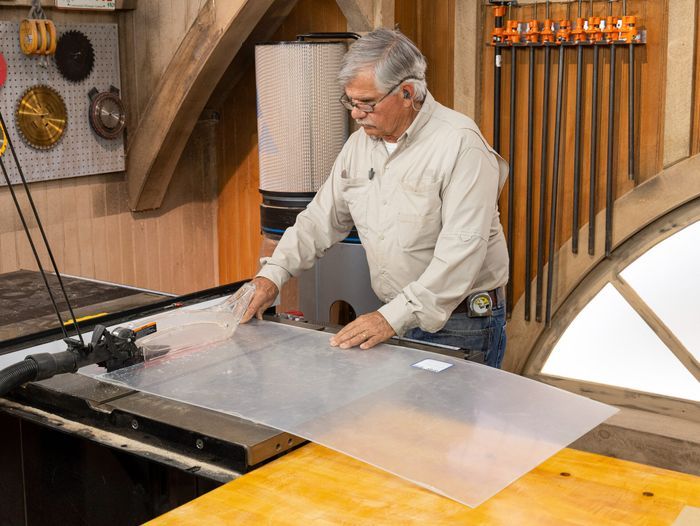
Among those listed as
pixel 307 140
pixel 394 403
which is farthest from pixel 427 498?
pixel 307 140

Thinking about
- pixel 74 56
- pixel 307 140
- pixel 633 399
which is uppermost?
pixel 74 56

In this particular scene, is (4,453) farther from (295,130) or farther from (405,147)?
(295,130)

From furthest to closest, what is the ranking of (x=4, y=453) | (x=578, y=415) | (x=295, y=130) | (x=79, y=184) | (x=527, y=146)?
1. (x=79, y=184)
2. (x=527, y=146)
3. (x=295, y=130)
4. (x=4, y=453)
5. (x=578, y=415)

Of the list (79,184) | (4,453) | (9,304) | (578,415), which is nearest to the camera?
(578,415)

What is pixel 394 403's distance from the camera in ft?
6.74

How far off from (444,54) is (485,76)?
0.73ft

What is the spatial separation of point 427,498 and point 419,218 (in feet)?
4.10

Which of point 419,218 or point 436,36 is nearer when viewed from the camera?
point 419,218

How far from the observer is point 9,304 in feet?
9.29

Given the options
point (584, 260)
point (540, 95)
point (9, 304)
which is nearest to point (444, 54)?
point (540, 95)

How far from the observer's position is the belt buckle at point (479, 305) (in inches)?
114

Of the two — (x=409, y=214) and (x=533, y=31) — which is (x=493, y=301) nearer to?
(x=409, y=214)

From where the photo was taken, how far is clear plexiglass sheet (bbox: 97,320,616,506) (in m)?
1.79

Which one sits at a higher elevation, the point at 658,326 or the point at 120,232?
the point at 120,232
